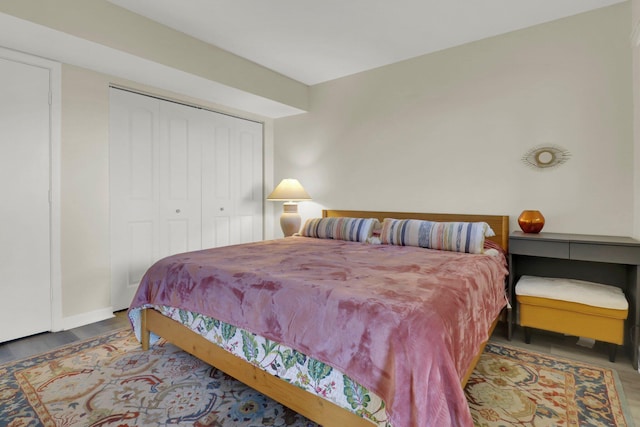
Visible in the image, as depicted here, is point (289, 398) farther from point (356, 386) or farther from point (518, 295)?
point (518, 295)

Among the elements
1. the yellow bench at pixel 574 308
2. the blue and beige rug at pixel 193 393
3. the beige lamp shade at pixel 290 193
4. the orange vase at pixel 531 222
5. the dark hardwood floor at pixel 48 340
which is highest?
the beige lamp shade at pixel 290 193

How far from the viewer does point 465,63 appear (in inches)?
123

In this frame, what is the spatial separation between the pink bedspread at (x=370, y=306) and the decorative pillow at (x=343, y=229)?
787mm

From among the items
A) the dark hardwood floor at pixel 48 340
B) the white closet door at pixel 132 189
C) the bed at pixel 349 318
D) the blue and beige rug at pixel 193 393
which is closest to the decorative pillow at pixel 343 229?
the bed at pixel 349 318

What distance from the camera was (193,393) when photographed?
1.82 m

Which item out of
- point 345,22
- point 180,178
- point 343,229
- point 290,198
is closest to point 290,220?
point 290,198

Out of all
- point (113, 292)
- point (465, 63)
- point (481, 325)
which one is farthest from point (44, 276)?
point (465, 63)

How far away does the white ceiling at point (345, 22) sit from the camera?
98.0 inches

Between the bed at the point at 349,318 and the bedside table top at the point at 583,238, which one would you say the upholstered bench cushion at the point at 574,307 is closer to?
the bed at the point at 349,318

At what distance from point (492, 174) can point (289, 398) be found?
252 centimetres

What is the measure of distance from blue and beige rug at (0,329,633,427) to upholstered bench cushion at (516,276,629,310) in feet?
1.31

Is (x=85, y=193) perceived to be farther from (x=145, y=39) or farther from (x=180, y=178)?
(x=145, y=39)

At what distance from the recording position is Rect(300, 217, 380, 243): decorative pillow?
3.22 m

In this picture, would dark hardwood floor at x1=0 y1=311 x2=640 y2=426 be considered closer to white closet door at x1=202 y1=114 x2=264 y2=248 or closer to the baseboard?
the baseboard
